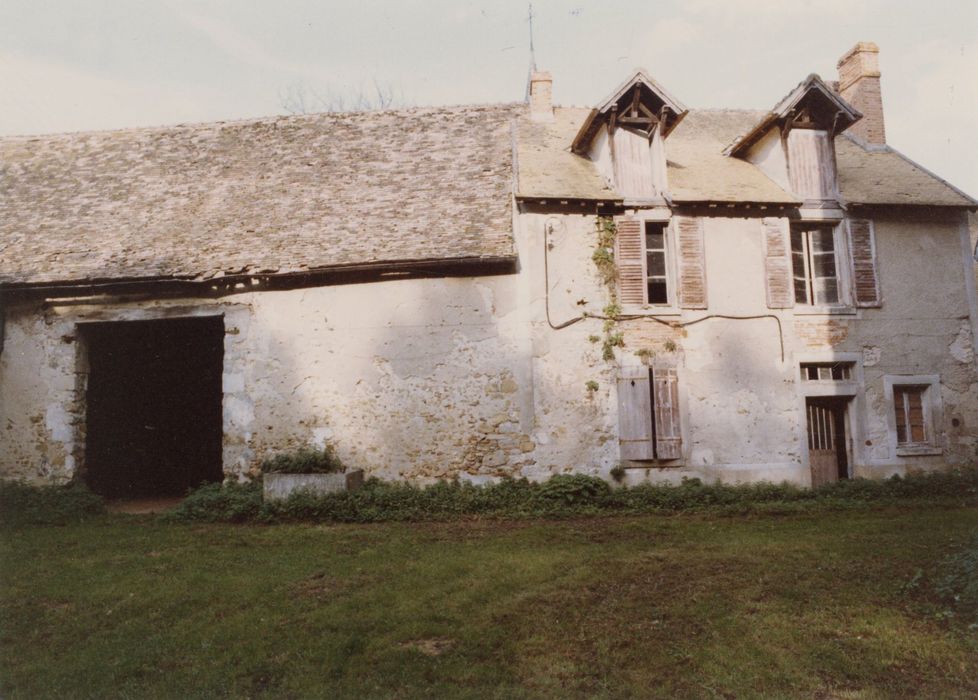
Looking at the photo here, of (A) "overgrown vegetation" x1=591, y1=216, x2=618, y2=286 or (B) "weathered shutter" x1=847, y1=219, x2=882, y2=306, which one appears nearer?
(A) "overgrown vegetation" x1=591, y1=216, x2=618, y2=286

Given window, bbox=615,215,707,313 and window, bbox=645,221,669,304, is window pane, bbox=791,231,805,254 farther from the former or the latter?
window, bbox=645,221,669,304

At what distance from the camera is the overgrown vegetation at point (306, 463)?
1044cm

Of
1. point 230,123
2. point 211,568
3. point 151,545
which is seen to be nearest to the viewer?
point 211,568

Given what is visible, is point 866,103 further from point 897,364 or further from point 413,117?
point 413,117

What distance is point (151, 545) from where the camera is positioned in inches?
332

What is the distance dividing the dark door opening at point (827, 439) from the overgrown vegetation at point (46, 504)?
12683 millimetres

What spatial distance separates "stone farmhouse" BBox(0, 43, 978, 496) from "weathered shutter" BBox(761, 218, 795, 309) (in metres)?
0.04

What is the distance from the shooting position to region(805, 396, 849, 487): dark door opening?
38.4 ft

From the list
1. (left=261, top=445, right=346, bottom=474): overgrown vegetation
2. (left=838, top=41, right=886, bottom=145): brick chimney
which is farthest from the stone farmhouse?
(left=838, top=41, right=886, bottom=145): brick chimney

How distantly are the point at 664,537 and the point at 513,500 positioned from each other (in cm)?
272

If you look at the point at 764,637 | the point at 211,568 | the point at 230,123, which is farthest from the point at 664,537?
the point at 230,123

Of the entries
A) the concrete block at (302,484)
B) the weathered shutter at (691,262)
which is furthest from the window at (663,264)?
the concrete block at (302,484)

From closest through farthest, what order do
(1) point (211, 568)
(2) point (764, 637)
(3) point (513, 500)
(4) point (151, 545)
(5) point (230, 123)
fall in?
(2) point (764, 637) → (1) point (211, 568) → (4) point (151, 545) → (3) point (513, 500) → (5) point (230, 123)

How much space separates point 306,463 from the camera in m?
10.4
